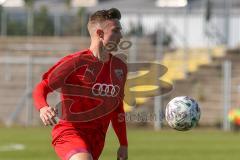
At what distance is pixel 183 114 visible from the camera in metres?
9.48

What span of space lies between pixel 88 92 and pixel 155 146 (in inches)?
502

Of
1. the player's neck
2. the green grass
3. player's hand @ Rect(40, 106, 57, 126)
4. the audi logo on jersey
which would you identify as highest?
the player's neck

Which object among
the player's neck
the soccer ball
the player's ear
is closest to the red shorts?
the player's neck

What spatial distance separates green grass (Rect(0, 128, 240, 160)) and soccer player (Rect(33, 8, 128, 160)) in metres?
8.26

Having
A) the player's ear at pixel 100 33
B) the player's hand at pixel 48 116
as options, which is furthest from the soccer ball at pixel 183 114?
the player's hand at pixel 48 116

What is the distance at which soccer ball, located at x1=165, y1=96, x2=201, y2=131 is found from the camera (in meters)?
9.46

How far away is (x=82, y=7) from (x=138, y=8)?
15.6ft

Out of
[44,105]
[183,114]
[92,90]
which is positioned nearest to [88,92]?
[92,90]

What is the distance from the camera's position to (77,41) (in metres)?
37.2

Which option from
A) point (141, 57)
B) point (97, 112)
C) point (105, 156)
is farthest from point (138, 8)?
point (97, 112)

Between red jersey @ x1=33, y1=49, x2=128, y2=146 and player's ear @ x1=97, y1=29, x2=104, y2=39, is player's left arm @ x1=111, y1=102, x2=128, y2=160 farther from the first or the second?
player's ear @ x1=97, y1=29, x2=104, y2=39

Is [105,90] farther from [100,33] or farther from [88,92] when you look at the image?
[100,33]

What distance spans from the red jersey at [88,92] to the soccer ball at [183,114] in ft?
2.63

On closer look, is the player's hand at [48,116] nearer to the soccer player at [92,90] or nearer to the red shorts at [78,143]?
the soccer player at [92,90]
